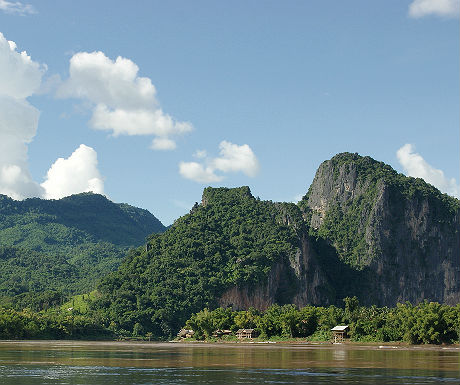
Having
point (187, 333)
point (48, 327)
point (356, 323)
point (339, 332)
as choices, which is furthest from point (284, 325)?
point (48, 327)

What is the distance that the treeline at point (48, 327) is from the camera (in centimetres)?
11386

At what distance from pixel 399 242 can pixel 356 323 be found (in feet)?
328

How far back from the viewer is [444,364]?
47188 millimetres

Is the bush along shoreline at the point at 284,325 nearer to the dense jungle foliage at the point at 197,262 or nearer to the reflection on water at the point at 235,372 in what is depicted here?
the dense jungle foliage at the point at 197,262

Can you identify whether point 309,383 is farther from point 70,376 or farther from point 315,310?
point 315,310

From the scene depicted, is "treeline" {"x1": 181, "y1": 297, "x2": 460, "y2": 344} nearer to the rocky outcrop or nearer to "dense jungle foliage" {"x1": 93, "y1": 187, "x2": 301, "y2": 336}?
"dense jungle foliage" {"x1": 93, "y1": 187, "x2": 301, "y2": 336}

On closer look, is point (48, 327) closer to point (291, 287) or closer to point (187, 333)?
point (187, 333)

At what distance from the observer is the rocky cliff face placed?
611 ft

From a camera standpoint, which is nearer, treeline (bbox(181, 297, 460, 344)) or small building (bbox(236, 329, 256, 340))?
treeline (bbox(181, 297, 460, 344))

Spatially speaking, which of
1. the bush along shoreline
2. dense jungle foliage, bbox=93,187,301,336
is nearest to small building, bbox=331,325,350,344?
the bush along shoreline

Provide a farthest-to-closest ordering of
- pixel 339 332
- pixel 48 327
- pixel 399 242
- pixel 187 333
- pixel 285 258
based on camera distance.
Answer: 1. pixel 399 242
2. pixel 285 258
3. pixel 187 333
4. pixel 48 327
5. pixel 339 332

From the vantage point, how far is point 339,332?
95.3 m

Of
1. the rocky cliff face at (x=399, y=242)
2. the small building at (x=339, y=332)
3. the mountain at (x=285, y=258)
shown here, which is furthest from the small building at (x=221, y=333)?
the rocky cliff face at (x=399, y=242)

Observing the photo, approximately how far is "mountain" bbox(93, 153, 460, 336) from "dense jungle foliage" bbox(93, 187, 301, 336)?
0.25m
